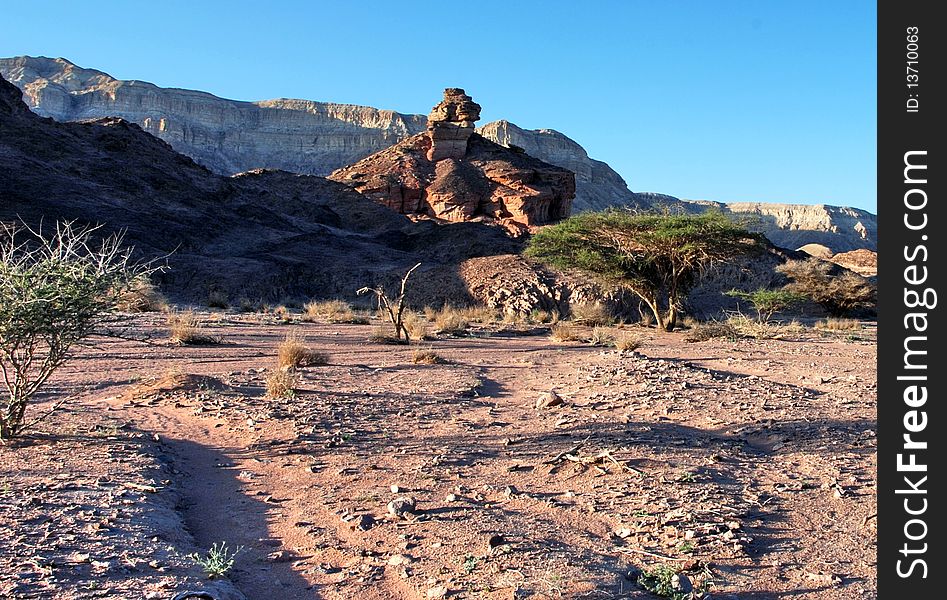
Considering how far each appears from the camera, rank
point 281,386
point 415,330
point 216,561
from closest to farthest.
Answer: point 216,561 < point 281,386 < point 415,330

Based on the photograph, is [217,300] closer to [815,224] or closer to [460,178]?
[460,178]

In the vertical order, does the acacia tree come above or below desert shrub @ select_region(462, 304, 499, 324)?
above

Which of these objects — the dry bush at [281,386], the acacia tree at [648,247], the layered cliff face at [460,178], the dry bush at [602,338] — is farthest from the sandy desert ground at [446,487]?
the layered cliff face at [460,178]

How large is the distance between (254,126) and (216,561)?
113968 millimetres

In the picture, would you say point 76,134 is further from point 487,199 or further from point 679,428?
point 679,428

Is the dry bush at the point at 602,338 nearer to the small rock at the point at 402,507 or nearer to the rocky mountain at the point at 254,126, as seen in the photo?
the small rock at the point at 402,507

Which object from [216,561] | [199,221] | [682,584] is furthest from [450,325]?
[199,221]

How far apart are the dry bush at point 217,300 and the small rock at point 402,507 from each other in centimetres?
2097

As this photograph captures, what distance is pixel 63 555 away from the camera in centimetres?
369

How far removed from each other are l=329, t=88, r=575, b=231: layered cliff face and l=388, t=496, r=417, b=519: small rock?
51095 mm

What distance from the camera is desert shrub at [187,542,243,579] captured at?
3.61 metres

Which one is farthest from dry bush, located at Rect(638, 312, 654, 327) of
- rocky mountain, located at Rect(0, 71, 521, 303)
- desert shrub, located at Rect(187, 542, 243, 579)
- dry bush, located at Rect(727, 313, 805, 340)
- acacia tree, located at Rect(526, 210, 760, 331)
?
desert shrub, located at Rect(187, 542, 243, 579)

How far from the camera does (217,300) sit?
25.0 meters

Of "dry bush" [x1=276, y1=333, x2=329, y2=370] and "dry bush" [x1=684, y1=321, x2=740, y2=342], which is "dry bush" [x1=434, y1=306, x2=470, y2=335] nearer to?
"dry bush" [x1=684, y1=321, x2=740, y2=342]
